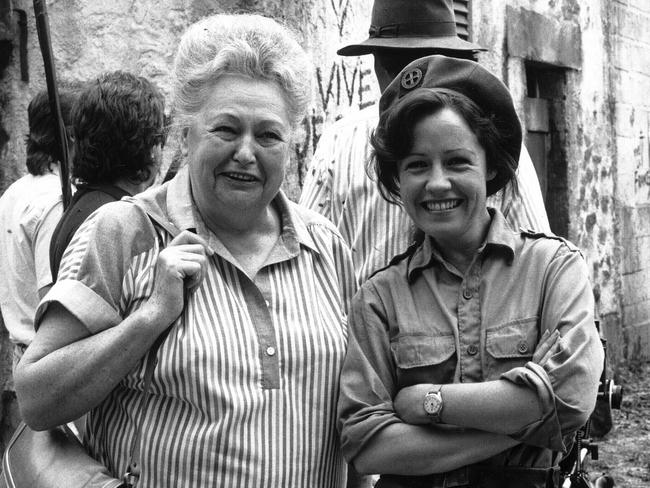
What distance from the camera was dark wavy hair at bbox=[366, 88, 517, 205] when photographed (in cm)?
229

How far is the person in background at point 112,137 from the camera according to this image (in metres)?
3.25

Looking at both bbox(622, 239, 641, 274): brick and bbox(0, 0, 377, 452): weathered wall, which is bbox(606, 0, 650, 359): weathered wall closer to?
bbox(622, 239, 641, 274): brick

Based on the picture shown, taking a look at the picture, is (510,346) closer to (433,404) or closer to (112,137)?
(433,404)

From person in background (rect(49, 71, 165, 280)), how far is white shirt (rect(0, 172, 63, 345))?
0.54m

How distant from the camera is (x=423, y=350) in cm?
220

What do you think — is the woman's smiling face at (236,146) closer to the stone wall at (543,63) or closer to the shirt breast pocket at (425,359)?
the shirt breast pocket at (425,359)

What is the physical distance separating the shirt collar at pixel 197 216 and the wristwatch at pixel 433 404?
46cm

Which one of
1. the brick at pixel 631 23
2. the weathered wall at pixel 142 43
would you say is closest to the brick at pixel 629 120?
the brick at pixel 631 23

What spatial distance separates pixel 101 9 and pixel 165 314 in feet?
9.95

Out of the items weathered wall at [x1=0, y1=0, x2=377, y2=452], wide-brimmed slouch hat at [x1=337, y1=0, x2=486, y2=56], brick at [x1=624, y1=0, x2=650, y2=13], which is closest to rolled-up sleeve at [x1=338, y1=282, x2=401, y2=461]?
wide-brimmed slouch hat at [x1=337, y1=0, x2=486, y2=56]

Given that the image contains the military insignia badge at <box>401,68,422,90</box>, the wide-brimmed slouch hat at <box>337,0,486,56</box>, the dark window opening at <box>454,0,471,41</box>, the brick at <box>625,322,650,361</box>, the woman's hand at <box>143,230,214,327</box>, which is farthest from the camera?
the brick at <box>625,322,650,361</box>

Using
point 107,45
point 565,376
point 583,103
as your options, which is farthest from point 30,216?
point 583,103

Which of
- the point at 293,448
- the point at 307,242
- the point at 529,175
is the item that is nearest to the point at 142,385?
the point at 293,448

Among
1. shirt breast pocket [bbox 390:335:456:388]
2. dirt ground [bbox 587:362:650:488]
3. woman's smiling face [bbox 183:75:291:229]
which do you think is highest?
woman's smiling face [bbox 183:75:291:229]
